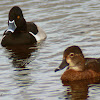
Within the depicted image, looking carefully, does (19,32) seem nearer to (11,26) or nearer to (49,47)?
(11,26)

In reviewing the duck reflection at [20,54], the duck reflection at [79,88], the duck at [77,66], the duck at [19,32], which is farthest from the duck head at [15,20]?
the duck reflection at [79,88]

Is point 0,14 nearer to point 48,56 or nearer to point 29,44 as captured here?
point 29,44

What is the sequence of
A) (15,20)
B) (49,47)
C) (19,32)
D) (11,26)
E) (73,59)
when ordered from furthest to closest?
(19,32) → (15,20) → (11,26) → (49,47) → (73,59)

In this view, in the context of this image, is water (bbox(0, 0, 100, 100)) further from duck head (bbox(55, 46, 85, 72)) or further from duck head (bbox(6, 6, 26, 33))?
duck head (bbox(6, 6, 26, 33))

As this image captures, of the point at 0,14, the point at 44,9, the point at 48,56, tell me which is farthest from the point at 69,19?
the point at 48,56

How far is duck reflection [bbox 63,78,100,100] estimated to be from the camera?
349 inches

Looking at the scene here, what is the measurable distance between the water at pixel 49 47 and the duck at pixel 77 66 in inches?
12.4

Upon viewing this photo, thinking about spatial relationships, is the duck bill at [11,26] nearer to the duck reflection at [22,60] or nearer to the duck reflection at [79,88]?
the duck reflection at [22,60]

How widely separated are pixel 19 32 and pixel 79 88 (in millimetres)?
5155

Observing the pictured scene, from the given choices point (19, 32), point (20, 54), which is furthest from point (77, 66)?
point (19, 32)

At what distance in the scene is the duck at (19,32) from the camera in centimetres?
1362

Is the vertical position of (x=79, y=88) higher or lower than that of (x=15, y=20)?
lower

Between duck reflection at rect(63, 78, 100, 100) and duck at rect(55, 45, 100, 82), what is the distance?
12 cm

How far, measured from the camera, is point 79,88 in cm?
938
